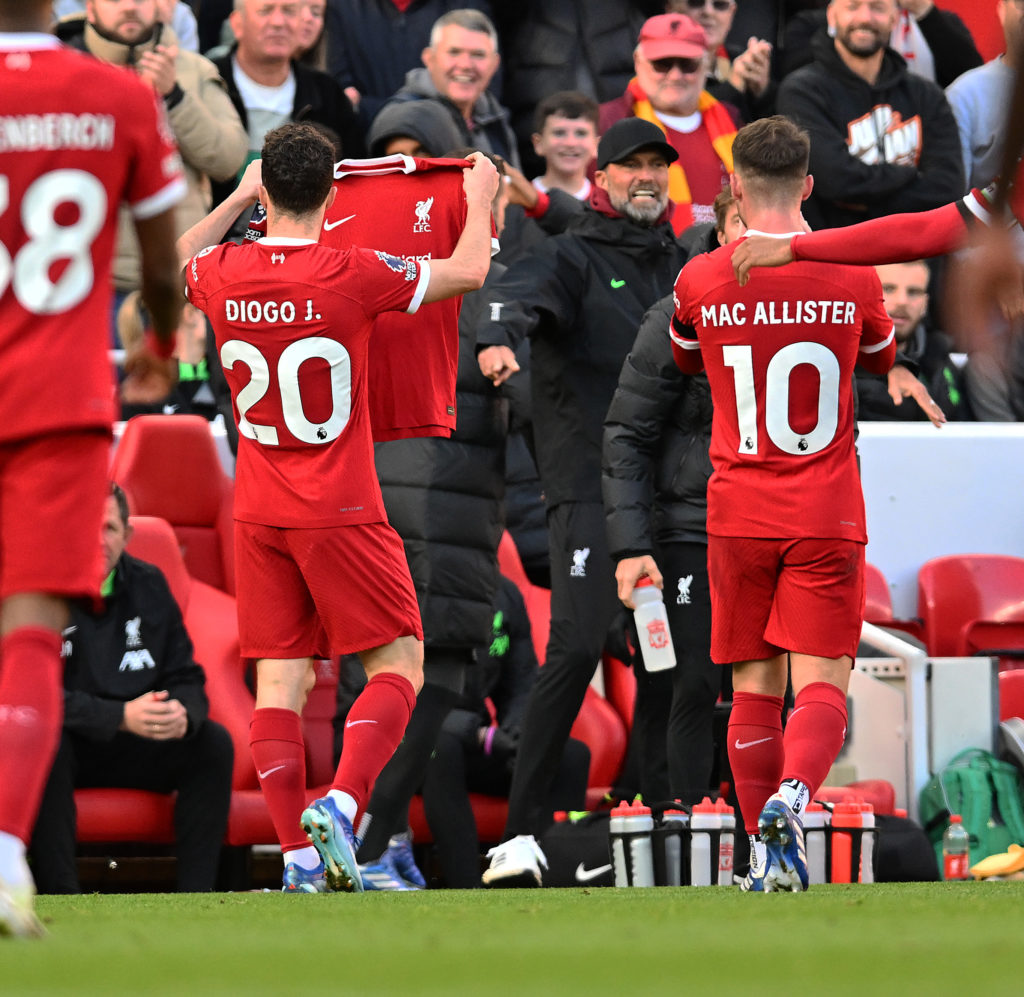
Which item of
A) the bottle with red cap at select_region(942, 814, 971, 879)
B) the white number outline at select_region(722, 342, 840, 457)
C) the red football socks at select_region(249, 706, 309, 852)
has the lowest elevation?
the bottle with red cap at select_region(942, 814, 971, 879)

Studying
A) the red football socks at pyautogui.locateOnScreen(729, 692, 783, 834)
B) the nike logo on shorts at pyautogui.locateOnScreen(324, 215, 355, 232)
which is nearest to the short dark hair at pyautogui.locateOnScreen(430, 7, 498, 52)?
the nike logo on shorts at pyautogui.locateOnScreen(324, 215, 355, 232)

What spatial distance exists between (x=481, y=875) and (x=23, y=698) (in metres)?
4.74

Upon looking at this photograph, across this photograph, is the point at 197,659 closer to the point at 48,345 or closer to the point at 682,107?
the point at 682,107

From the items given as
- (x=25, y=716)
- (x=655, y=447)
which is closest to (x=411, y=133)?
(x=655, y=447)

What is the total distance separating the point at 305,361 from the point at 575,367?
2.30 metres

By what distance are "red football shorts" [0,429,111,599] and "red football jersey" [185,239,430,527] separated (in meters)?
1.90

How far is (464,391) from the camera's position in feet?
25.7

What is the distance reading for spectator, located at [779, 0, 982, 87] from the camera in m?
12.1

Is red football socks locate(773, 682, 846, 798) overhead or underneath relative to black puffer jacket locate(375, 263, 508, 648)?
underneath

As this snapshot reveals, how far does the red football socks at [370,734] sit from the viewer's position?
579cm

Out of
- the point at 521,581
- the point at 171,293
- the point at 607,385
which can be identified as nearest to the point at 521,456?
the point at 521,581

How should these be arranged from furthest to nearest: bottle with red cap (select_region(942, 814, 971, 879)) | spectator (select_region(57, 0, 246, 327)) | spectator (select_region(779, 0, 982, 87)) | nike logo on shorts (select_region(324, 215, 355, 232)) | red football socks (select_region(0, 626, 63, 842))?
spectator (select_region(779, 0, 982, 87))
spectator (select_region(57, 0, 246, 327))
bottle with red cap (select_region(942, 814, 971, 879))
nike logo on shorts (select_region(324, 215, 355, 232))
red football socks (select_region(0, 626, 63, 842))

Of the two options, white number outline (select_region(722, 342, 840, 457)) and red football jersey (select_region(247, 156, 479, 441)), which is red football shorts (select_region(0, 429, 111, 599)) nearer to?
white number outline (select_region(722, 342, 840, 457))

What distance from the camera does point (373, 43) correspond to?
11461 mm
